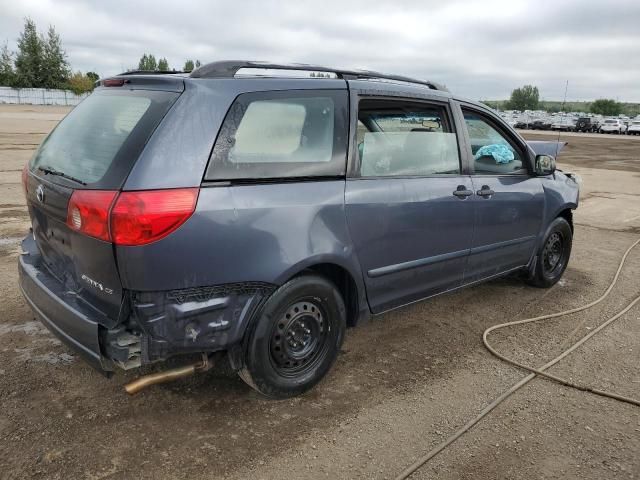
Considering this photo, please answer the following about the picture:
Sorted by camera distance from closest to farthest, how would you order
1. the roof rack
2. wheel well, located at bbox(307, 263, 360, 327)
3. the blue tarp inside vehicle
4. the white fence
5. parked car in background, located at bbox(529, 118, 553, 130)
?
the roof rack < wheel well, located at bbox(307, 263, 360, 327) < the blue tarp inside vehicle < parked car in background, located at bbox(529, 118, 553, 130) < the white fence

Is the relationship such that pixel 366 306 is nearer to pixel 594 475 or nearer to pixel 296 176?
pixel 296 176

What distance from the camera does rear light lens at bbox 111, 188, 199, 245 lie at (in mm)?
2293

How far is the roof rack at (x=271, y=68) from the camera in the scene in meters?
2.68

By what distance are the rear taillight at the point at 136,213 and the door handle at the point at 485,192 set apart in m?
2.24

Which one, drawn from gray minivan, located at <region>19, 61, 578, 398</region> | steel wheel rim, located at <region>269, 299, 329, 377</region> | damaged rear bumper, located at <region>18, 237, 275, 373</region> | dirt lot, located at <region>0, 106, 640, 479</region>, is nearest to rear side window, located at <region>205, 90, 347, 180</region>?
gray minivan, located at <region>19, 61, 578, 398</region>

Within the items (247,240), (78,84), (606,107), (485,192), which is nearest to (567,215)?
(485,192)

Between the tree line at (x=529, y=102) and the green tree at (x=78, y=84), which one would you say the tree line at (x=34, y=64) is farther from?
the tree line at (x=529, y=102)

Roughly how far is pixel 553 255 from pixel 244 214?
12.0 ft

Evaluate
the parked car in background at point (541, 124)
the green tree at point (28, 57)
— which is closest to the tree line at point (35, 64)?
the green tree at point (28, 57)

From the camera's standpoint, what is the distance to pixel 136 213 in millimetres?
2291

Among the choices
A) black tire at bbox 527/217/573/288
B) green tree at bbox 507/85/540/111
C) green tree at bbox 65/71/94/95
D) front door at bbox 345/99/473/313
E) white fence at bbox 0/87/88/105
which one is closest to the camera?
front door at bbox 345/99/473/313

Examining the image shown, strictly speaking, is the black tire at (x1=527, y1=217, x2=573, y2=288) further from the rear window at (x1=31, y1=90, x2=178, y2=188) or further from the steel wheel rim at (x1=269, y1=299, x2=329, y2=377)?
the rear window at (x1=31, y1=90, x2=178, y2=188)

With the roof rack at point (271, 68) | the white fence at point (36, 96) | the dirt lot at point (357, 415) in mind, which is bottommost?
the dirt lot at point (357, 415)

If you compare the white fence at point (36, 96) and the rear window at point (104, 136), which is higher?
the white fence at point (36, 96)
